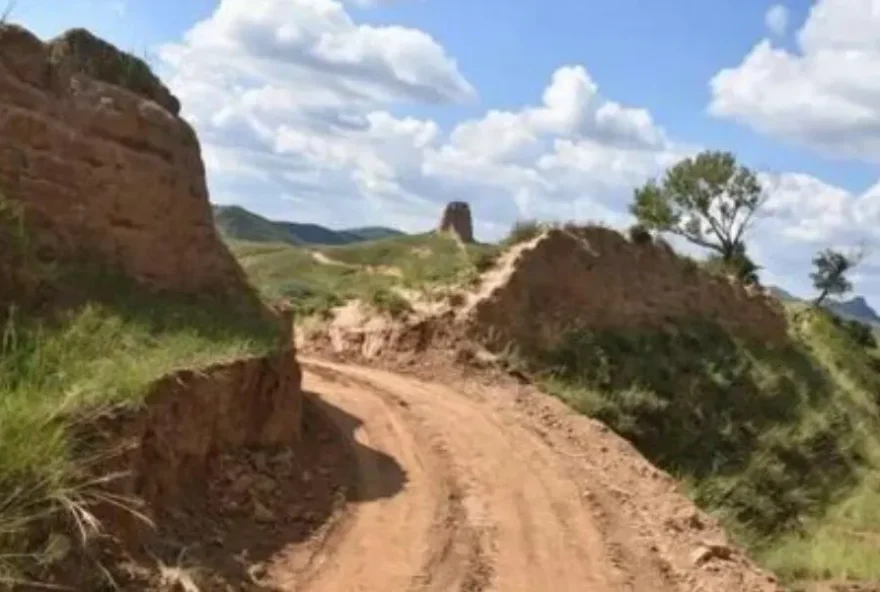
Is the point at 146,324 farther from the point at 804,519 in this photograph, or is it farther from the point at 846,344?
the point at 846,344

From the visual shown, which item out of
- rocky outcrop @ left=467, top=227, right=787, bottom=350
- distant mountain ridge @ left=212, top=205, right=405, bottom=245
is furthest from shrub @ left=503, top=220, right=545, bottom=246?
distant mountain ridge @ left=212, top=205, right=405, bottom=245

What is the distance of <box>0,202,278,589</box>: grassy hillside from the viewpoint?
5.70 metres

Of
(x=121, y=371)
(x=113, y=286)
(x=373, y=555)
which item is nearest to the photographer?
(x=121, y=371)

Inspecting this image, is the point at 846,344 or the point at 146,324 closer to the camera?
the point at 146,324

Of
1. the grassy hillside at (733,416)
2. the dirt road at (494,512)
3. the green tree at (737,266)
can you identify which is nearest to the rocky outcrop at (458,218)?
the green tree at (737,266)

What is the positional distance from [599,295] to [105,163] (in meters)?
13.2

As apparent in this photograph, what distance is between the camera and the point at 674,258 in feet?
81.9

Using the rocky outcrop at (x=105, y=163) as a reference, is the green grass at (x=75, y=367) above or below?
below

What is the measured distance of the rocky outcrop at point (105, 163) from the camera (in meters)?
9.88

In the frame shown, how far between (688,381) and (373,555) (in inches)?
556

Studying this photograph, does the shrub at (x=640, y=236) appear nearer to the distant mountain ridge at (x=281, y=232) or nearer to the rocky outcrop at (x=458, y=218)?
the rocky outcrop at (x=458, y=218)

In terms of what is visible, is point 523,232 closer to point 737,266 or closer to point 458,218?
point 737,266

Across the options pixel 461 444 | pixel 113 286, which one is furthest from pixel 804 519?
pixel 113 286

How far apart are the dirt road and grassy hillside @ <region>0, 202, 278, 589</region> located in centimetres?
187
